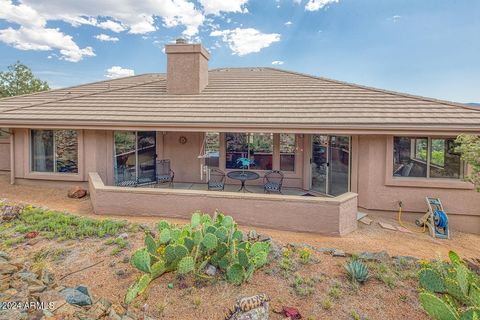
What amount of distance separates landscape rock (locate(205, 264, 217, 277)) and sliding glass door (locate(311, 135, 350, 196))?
261 inches

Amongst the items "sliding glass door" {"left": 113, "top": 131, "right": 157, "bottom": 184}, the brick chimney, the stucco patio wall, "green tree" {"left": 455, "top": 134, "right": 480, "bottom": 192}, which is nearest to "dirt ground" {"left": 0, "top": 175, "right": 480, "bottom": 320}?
the stucco patio wall

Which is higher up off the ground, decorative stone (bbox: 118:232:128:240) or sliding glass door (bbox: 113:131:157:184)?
sliding glass door (bbox: 113:131:157:184)

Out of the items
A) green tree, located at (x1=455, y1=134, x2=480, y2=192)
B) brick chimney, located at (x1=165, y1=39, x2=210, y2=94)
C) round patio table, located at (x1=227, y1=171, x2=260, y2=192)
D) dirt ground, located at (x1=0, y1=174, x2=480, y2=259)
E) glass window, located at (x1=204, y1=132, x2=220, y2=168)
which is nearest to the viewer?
green tree, located at (x1=455, y1=134, x2=480, y2=192)

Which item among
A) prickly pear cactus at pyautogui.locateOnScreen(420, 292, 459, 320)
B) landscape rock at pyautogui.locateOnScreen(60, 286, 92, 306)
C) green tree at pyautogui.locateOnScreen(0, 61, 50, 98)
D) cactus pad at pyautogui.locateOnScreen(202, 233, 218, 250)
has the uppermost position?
green tree at pyautogui.locateOnScreen(0, 61, 50, 98)

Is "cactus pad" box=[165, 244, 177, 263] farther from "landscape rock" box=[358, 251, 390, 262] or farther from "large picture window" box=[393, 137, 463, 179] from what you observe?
"large picture window" box=[393, 137, 463, 179]

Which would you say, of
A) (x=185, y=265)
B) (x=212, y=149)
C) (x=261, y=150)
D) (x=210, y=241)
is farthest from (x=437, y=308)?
(x=212, y=149)

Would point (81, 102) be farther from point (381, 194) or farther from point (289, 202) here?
point (381, 194)

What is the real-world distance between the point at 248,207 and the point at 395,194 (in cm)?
502

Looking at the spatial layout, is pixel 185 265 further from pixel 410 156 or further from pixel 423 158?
pixel 423 158

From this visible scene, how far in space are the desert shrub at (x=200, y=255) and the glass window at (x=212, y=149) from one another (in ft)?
22.4

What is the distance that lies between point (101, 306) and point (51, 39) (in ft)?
114

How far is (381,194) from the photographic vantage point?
8.76 meters

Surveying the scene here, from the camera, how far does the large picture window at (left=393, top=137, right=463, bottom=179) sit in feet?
28.2

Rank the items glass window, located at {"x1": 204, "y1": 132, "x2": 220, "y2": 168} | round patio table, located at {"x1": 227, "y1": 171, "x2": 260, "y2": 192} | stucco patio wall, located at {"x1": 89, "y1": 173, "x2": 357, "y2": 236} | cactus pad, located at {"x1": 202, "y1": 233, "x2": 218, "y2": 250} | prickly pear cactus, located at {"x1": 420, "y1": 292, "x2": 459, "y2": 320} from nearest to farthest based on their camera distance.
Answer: prickly pear cactus, located at {"x1": 420, "y1": 292, "x2": 459, "y2": 320}
cactus pad, located at {"x1": 202, "y1": 233, "x2": 218, "y2": 250}
stucco patio wall, located at {"x1": 89, "y1": 173, "x2": 357, "y2": 236}
round patio table, located at {"x1": 227, "y1": 171, "x2": 260, "y2": 192}
glass window, located at {"x1": 204, "y1": 132, "x2": 220, "y2": 168}
